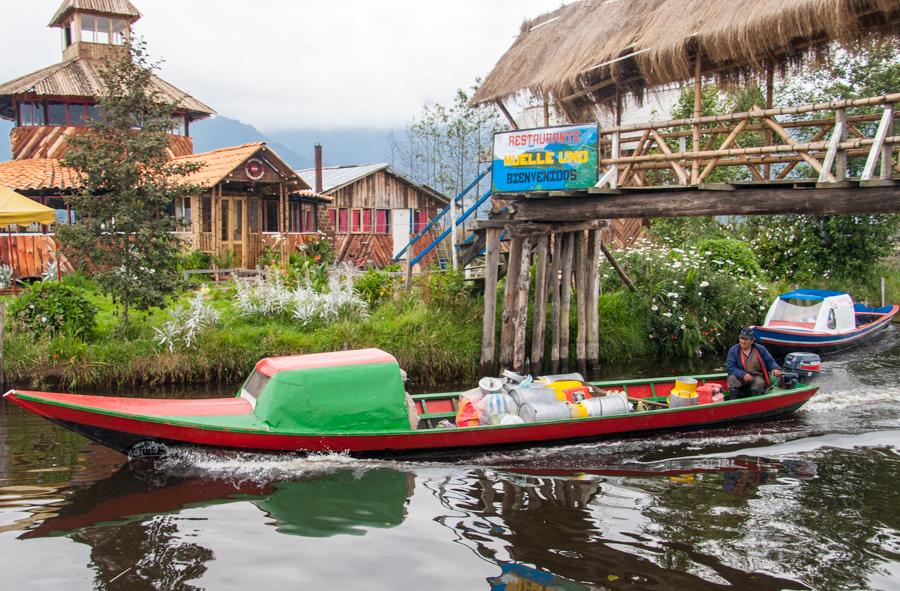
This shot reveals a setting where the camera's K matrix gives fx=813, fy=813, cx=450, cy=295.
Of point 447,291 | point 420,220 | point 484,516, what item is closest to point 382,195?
point 420,220

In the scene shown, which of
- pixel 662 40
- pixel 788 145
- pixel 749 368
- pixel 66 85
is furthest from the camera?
pixel 66 85

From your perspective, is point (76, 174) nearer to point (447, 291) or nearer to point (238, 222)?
point (238, 222)

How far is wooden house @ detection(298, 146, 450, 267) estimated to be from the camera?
29609mm

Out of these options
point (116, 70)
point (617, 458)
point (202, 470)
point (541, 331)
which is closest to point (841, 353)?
point (541, 331)

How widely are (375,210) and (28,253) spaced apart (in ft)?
40.6

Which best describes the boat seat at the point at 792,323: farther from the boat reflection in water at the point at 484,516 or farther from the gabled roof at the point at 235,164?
the gabled roof at the point at 235,164

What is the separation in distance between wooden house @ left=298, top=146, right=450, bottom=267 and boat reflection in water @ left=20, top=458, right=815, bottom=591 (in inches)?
759

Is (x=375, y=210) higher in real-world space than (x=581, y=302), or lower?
higher

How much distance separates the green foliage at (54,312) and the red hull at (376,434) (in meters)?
5.94

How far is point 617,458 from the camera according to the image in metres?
A: 11.4

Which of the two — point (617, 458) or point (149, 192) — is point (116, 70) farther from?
point (617, 458)

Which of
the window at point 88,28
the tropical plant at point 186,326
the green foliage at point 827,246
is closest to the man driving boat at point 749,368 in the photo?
the tropical plant at point 186,326

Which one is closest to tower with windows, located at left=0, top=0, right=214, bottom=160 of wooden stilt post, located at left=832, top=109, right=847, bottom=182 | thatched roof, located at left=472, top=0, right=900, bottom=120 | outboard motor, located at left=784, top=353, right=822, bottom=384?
thatched roof, located at left=472, top=0, right=900, bottom=120

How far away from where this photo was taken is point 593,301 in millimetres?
16906
